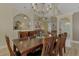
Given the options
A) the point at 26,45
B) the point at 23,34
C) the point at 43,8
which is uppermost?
the point at 43,8

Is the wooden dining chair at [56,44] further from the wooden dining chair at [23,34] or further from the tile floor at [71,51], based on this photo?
the wooden dining chair at [23,34]

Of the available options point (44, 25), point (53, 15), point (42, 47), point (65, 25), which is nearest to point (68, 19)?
point (65, 25)

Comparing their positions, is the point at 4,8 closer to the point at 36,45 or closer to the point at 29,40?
the point at 29,40

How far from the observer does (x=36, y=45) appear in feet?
4.60

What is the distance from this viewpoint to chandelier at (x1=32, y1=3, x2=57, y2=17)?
1442 mm

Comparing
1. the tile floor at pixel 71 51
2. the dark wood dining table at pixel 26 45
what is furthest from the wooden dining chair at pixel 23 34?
the tile floor at pixel 71 51

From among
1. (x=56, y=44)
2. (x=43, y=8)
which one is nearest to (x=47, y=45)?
(x=56, y=44)

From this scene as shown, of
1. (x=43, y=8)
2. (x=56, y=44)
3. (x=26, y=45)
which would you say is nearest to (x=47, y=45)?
(x=56, y=44)

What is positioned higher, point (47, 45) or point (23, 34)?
point (23, 34)

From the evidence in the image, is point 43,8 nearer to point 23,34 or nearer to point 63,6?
point 63,6

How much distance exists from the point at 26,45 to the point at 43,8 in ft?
1.75

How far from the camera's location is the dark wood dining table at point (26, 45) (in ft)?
4.58

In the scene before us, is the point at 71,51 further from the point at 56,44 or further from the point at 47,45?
the point at 47,45

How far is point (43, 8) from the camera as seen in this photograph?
4.75 feet
